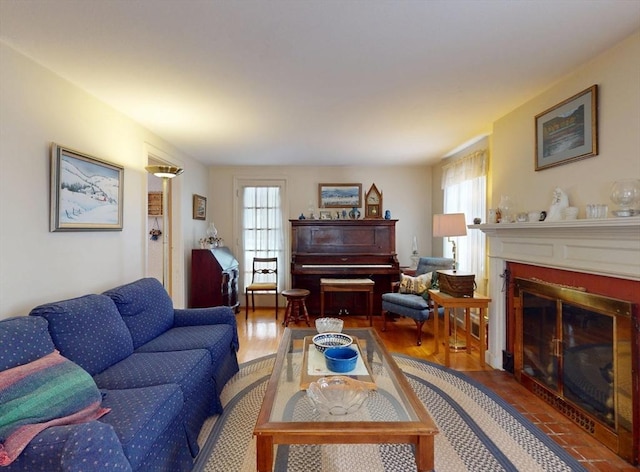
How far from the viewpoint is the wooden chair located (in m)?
4.60

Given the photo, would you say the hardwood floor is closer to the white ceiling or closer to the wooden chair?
the wooden chair

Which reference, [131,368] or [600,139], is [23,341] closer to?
[131,368]

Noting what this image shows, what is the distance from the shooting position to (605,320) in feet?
6.30

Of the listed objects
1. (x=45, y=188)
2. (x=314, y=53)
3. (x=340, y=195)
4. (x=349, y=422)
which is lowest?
(x=349, y=422)

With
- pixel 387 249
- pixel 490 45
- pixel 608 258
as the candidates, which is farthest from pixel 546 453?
pixel 387 249

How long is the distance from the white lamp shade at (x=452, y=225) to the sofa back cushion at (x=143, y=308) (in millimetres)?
2815

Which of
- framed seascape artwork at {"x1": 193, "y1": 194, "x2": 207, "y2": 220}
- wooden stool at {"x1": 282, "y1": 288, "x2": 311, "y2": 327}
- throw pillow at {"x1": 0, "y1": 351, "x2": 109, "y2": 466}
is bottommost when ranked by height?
wooden stool at {"x1": 282, "y1": 288, "x2": 311, "y2": 327}

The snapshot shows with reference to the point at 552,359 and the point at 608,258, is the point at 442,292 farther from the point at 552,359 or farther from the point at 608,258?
the point at 608,258

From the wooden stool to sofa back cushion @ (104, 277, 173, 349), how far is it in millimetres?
1683

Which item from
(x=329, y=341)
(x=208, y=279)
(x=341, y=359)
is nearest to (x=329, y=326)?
(x=329, y=341)

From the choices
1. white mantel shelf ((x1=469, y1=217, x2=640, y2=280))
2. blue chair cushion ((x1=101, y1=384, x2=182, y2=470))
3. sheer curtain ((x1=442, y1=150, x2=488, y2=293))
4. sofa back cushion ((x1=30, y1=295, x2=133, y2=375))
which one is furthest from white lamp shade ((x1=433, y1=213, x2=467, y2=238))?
sofa back cushion ((x1=30, y1=295, x2=133, y2=375))

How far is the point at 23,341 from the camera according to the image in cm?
149

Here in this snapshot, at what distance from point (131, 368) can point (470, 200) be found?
376 cm

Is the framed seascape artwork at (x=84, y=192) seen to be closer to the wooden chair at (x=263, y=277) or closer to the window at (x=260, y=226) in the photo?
the wooden chair at (x=263, y=277)
